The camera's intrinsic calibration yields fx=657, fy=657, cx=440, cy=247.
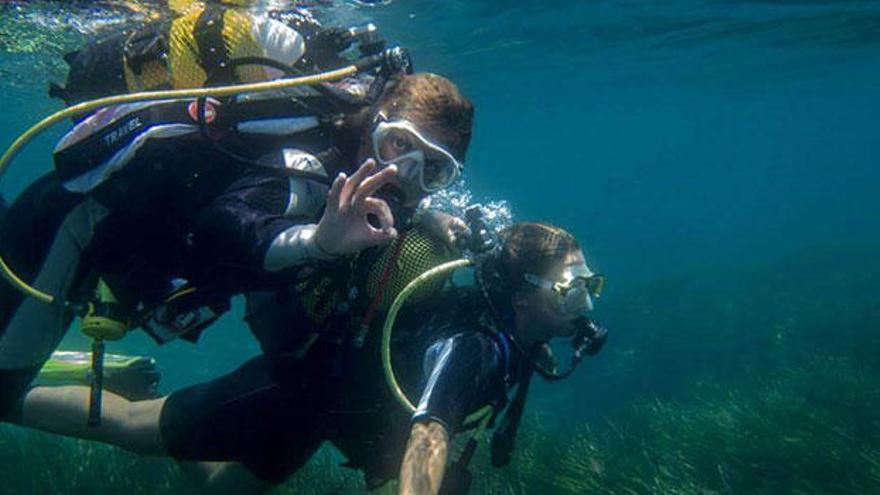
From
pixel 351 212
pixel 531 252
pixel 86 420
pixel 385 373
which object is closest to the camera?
pixel 351 212

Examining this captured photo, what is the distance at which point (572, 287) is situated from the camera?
14.9 feet

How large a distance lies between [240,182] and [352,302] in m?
1.06

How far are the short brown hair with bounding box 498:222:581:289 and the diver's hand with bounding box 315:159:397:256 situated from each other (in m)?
1.92

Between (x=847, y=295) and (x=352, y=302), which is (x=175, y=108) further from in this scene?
(x=847, y=295)

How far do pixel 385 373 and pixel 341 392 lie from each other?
724 mm

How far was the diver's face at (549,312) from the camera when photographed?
179 inches

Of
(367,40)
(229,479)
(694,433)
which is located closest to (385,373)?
(367,40)

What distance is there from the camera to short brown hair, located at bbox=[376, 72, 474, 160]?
3.58 meters

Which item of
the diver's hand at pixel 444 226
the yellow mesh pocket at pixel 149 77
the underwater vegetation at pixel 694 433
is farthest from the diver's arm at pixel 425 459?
the underwater vegetation at pixel 694 433

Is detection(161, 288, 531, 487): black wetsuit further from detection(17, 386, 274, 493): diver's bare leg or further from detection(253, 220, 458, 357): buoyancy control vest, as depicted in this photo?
detection(17, 386, 274, 493): diver's bare leg

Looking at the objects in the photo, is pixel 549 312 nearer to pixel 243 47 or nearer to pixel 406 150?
pixel 406 150

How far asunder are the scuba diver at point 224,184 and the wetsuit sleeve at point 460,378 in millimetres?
793

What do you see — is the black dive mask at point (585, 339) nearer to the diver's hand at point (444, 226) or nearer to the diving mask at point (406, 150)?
the diver's hand at point (444, 226)

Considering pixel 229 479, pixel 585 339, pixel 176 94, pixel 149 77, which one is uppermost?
pixel 176 94
